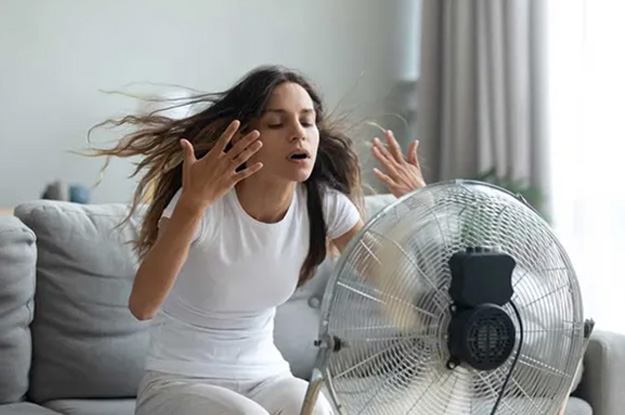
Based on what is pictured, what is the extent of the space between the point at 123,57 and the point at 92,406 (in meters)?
1.68

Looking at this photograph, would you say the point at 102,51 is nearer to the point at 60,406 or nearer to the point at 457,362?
the point at 60,406

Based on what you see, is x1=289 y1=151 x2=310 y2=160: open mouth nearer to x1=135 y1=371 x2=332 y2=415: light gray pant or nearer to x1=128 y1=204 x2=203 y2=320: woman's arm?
x1=128 y1=204 x2=203 y2=320: woman's arm

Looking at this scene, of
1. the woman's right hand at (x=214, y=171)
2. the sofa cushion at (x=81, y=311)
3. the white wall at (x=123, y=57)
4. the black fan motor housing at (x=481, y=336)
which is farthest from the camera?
the white wall at (x=123, y=57)

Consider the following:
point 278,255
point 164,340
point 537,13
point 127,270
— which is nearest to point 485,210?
point 278,255

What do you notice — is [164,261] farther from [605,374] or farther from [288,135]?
[605,374]

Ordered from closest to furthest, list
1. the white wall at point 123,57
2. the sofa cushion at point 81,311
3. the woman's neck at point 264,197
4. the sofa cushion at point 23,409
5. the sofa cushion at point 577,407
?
the woman's neck at point 264,197, the sofa cushion at point 23,409, the sofa cushion at point 81,311, the sofa cushion at point 577,407, the white wall at point 123,57

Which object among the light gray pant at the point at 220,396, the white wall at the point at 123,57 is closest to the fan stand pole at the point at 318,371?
the light gray pant at the point at 220,396

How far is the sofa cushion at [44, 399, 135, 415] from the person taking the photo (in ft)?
6.59

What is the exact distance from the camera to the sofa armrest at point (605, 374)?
2.28 meters

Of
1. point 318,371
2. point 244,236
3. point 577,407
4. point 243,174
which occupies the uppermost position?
point 243,174

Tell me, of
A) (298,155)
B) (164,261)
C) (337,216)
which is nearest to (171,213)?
(164,261)

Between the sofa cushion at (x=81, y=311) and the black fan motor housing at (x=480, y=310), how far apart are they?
3.30ft

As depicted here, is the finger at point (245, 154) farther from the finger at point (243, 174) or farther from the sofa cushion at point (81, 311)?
the sofa cushion at point (81, 311)

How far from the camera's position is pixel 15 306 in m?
2.03
